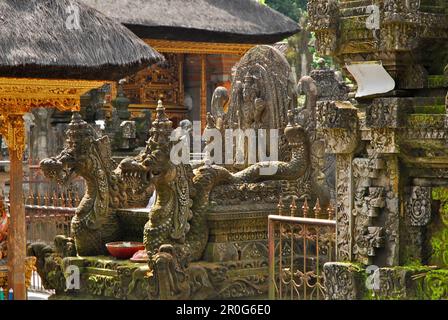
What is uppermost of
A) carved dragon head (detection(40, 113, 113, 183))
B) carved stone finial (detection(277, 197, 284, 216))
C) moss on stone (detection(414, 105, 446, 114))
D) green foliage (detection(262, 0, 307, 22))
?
green foliage (detection(262, 0, 307, 22))

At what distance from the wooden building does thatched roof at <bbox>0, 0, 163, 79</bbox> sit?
12516 mm

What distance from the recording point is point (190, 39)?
92.4 feet

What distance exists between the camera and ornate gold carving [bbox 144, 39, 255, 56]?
91.8 feet

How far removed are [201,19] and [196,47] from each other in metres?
0.62

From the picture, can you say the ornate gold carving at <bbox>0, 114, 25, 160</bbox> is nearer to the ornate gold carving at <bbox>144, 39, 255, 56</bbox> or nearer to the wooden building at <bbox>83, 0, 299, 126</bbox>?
the wooden building at <bbox>83, 0, 299, 126</bbox>

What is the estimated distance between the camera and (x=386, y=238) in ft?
31.0

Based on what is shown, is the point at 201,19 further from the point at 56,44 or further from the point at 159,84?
the point at 56,44

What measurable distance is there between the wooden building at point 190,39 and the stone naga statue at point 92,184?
1272 centimetres

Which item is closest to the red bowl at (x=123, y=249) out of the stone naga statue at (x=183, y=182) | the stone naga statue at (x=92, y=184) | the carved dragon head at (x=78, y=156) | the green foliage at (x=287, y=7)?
the stone naga statue at (x=92, y=184)

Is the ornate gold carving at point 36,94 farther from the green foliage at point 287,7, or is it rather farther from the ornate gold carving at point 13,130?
the green foliage at point 287,7

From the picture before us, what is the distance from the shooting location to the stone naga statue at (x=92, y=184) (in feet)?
47.0

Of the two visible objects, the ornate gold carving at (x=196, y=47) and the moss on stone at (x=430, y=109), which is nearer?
the moss on stone at (x=430, y=109)

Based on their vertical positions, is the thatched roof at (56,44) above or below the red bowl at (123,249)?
above

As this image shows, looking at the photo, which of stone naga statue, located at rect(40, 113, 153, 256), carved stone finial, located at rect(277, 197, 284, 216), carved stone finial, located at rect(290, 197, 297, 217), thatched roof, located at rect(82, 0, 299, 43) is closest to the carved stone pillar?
carved stone finial, located at rect(290, 197, 297, 217)
